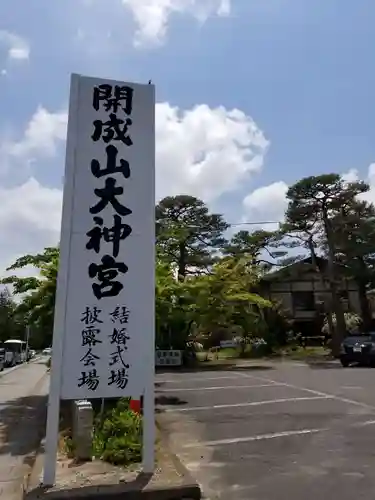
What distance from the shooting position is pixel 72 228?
5.67 metres

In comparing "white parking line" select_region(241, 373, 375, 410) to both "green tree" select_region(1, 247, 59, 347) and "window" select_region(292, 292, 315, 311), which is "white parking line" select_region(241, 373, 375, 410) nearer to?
"green tree" select_region(1, 247, 59, 347)

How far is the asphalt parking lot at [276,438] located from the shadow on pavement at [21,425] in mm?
2342

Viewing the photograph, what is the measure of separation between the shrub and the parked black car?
16.3 metres

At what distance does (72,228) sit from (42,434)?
16.1 feet

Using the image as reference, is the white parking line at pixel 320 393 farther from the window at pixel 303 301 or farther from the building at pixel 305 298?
the window at pixel 303 301

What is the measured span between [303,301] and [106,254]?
36.7 meters

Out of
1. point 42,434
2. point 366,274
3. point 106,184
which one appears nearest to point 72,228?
point 106,184

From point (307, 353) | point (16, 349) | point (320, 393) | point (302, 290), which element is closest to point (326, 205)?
point (307, 353)

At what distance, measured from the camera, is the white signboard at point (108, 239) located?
5477 millimetres

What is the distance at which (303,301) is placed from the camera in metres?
40.8

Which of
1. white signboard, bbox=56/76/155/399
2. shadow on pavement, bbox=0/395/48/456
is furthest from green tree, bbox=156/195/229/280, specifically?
white signboard, bbox=56/76/155/399

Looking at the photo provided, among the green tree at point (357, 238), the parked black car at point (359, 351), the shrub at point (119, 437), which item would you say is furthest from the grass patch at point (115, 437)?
the green tree at point (357, 238)

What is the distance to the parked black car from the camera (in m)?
22.0

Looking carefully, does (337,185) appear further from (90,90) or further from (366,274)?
(90,90)
